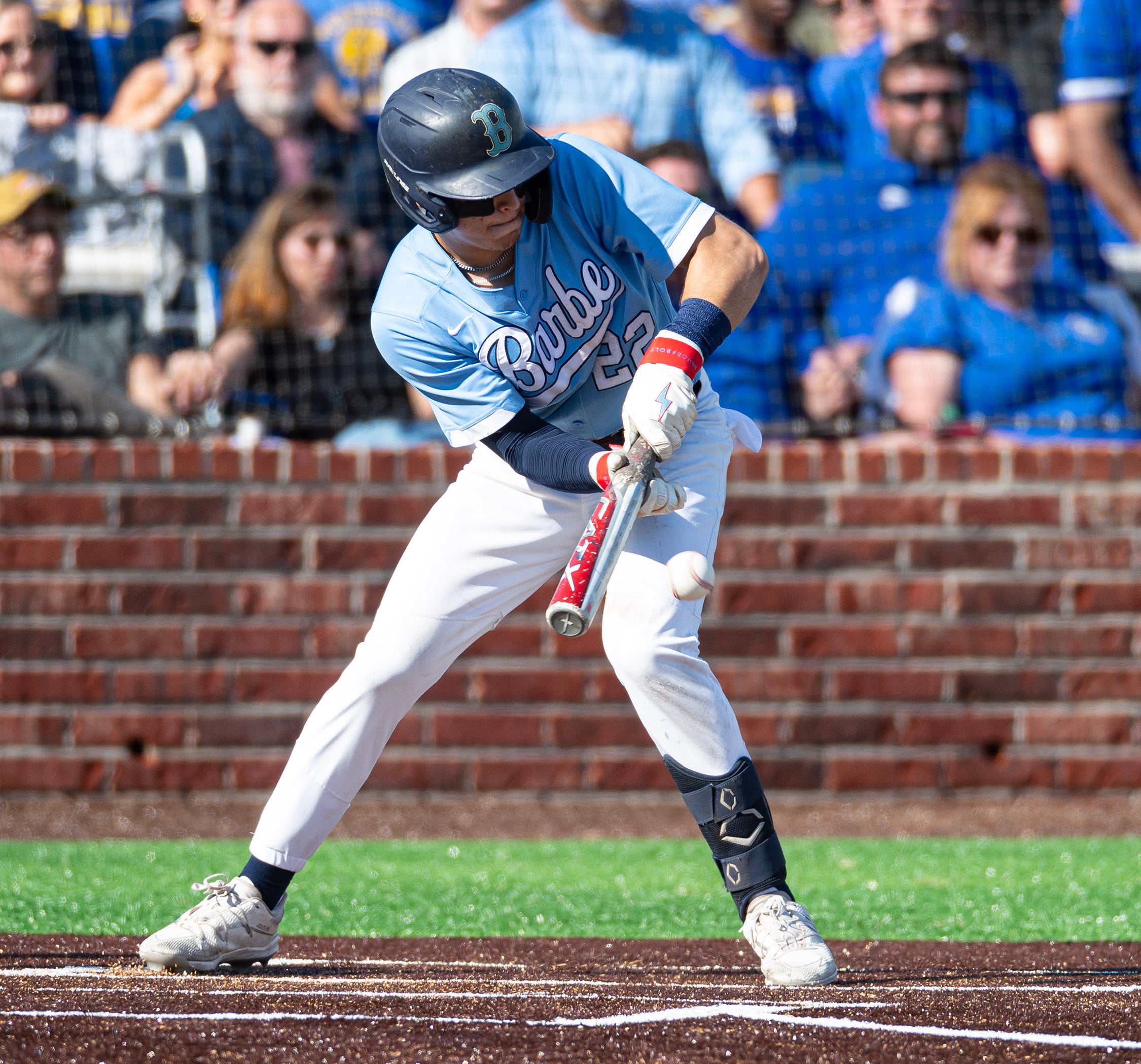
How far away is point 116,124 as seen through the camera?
6.92 meters

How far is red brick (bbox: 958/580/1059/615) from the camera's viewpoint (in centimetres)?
634

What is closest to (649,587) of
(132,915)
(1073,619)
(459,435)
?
(459,435)

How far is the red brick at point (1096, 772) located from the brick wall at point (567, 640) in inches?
Answer: 0.4

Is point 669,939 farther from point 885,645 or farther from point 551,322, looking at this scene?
point 885,645

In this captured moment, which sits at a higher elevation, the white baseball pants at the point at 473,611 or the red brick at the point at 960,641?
the white baseball pants at the point at 473,611

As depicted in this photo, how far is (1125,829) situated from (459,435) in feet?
12.5

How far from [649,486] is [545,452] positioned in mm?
287

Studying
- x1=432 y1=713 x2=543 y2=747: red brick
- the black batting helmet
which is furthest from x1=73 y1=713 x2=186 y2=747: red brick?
the black batting helmet

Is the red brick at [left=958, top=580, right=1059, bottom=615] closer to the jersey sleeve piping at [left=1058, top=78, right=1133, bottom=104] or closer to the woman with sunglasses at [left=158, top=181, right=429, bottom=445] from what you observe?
the woman with sunglasses at [left=158, top=181, right=429, bottom=445]

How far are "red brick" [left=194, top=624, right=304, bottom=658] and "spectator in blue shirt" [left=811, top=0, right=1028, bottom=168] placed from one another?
3487mm

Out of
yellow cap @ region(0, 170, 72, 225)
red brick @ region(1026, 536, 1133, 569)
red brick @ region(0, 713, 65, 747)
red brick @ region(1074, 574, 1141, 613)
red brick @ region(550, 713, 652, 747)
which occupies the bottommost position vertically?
red brick @ region(550, 713, 652, 747)

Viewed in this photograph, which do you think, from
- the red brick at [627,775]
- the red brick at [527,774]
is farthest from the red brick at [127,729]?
the red brick at [627,775]

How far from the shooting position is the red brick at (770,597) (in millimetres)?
6273

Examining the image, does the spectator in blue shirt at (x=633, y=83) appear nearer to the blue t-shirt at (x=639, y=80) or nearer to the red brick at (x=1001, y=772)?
the blue t-shirt at (x=639, y=80)
